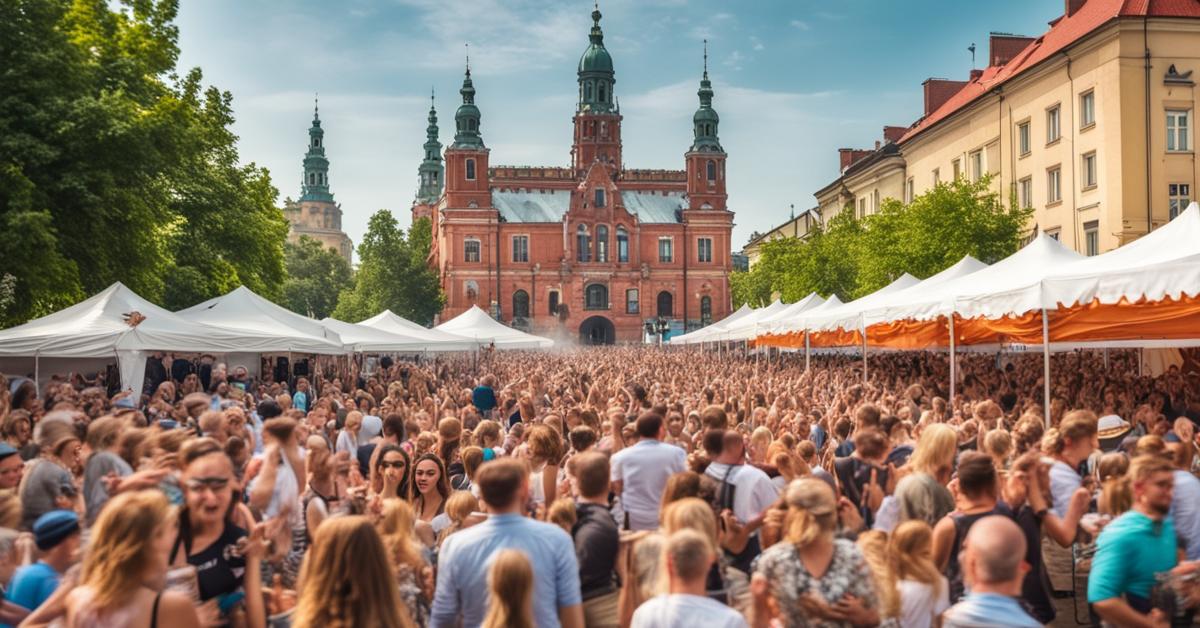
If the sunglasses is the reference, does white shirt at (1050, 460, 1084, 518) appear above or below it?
below

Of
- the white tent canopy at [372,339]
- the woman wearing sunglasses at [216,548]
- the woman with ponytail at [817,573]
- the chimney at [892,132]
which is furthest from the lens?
the chimney at [892,132]

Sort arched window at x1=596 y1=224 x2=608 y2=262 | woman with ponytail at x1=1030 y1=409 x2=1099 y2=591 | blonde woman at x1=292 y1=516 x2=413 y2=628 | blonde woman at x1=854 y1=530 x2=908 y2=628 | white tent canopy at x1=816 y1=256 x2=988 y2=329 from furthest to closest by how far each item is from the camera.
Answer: arched window at x1=596 y1=224 x2=608 y2=262 < white tent canopy at x1=816 y1=256 x2=988 y2=329 < woman with ponytail at x1=1030 y1=409 x2=1099 y2=591 < blonde woman at x1=854 y1=530 x2=908 y2=628 < blonde woman at x1=292 y1=516 x2=413 y2=628

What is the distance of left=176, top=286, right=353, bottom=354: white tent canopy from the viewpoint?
1812 cm

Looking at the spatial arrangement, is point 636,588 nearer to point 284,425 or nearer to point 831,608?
point 831,608

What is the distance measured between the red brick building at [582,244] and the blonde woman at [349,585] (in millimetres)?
80890

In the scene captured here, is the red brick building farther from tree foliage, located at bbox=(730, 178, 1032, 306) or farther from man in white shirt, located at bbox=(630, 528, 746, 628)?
man in white shirt, located at bbox=(630, 528, 746, 628)

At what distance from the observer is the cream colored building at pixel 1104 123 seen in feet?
111

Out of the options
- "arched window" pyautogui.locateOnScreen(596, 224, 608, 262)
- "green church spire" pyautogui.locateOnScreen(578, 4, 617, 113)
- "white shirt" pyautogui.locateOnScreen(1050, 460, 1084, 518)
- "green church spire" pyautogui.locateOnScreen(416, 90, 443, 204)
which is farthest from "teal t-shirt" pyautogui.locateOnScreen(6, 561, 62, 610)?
"green church spire" pyautogui.locateOnScreen(416, 90, 443, 204)

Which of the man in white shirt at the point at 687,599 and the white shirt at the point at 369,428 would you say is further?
the white shirt at the point at 369,428

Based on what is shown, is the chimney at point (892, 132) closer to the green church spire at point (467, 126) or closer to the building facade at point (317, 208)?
the green church spire at point (467, 126)

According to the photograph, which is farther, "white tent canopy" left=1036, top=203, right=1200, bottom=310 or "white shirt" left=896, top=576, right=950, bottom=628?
"white tent canopy" left=1036, top=203, right=1200, bottom=310

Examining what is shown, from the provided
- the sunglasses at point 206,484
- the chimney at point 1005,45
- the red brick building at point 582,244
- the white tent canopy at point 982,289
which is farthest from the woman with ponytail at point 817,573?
the red brick building at point 582,244

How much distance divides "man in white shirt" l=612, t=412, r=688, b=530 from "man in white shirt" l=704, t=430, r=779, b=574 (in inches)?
15.0

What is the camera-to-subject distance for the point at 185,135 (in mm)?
21531
